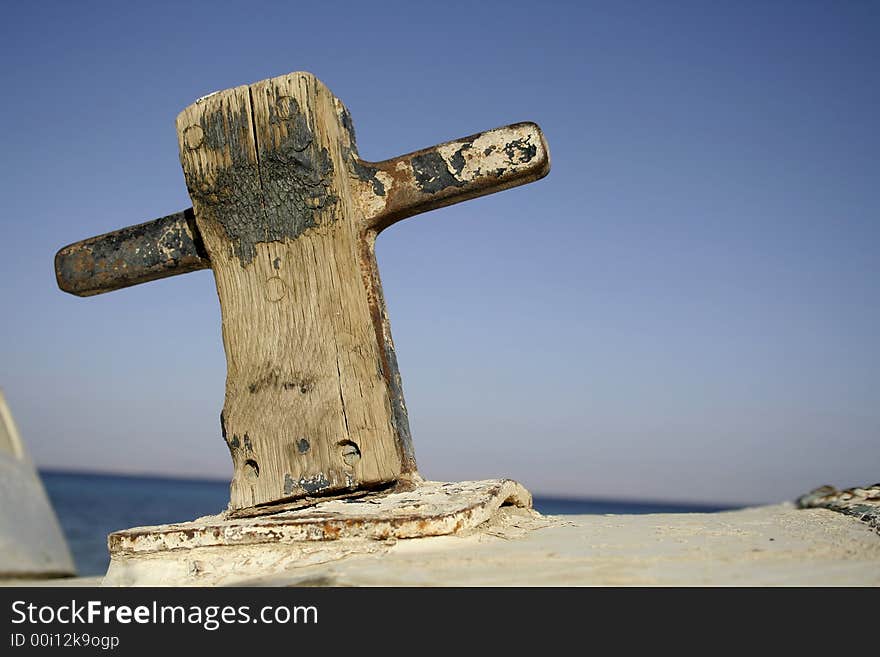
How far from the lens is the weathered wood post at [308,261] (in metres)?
2.33

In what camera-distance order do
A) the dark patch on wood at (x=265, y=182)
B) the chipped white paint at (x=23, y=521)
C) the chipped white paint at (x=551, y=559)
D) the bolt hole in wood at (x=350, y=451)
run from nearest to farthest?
the chipped white paint at (x=551, y=559), the bolt hole in wood at (x=350, y=451), the dark patch on wood at (x=265, y=182), the chipped white paint at (x=23, y=521)

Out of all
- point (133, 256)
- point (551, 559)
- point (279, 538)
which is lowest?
point (551, 559)

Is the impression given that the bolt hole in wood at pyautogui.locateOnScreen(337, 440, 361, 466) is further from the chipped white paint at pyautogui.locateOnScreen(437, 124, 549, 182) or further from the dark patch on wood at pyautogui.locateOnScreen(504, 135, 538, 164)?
the dark patch on wood at pyautogui.locateOnScreen(504, 135, 538, 164)

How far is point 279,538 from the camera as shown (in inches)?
76.3

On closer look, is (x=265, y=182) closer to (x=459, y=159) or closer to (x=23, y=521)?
(x=459, y=159)

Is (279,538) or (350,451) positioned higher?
(350,451)

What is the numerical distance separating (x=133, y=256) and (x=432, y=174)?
1.21 meters

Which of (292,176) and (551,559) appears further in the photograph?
(292,176)

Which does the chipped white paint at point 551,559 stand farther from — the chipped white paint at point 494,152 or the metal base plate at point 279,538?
the chipped white paint at point 494,152

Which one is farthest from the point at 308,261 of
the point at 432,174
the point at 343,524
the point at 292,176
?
the point at 343,524

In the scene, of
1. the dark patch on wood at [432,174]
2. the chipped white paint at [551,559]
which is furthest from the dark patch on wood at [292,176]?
the chipped white paint at [551,559]

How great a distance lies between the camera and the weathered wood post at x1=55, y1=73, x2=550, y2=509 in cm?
233
